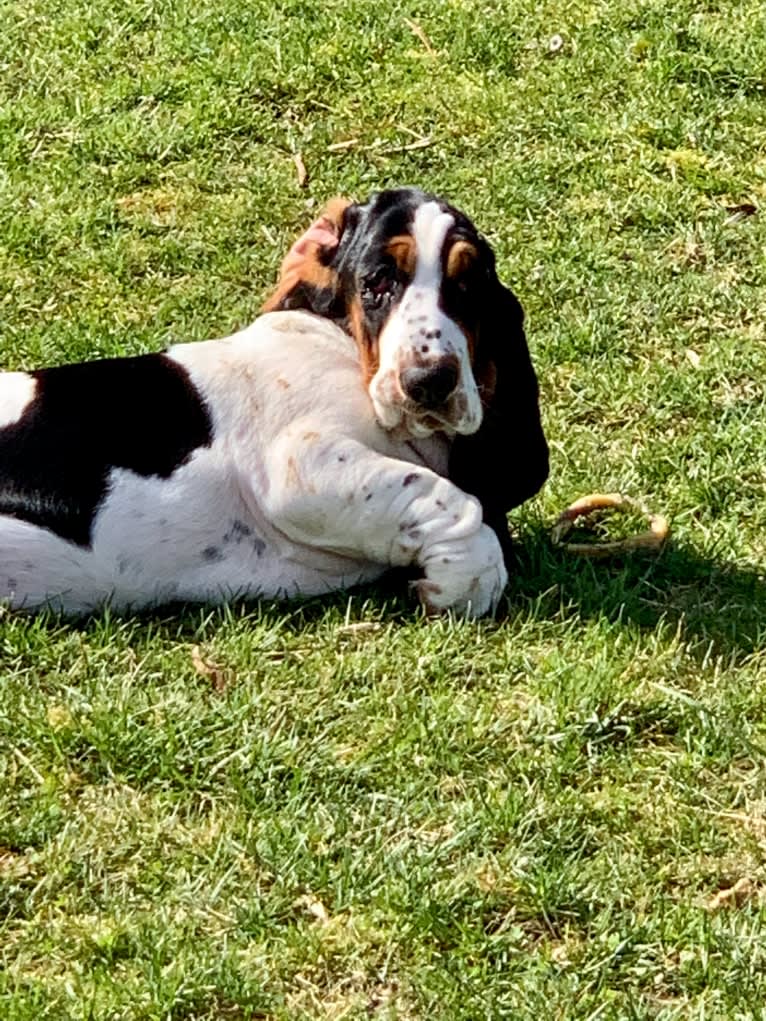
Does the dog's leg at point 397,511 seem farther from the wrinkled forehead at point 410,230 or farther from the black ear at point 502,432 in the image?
the wrinkled forehead at point 410,230

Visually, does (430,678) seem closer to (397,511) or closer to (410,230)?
(397,511)

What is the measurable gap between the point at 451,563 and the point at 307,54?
472 centimetres

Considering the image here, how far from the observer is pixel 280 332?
5.66 metres

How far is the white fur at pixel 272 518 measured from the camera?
17.4ft

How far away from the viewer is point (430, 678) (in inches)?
200

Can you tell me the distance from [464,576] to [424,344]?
0.65 metres

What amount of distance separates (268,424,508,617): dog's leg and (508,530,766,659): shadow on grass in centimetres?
22

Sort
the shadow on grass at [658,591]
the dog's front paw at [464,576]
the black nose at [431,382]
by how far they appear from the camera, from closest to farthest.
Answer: the black nose at [431,382], the dog's front paw at [464,576], the shadow on grass at [658,591]

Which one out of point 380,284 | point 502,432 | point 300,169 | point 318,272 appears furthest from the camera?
point 300,169

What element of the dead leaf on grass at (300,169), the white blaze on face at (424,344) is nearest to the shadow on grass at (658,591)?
the white blaze on face at (424,344)

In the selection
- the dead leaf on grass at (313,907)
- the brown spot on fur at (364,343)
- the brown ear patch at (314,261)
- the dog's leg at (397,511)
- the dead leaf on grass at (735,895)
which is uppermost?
the brown ear patch at (314,261)

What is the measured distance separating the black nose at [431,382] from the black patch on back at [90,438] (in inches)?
24.6

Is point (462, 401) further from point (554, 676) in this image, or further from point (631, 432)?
point (631, 432)

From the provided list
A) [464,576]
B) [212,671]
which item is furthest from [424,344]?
[212,671]
